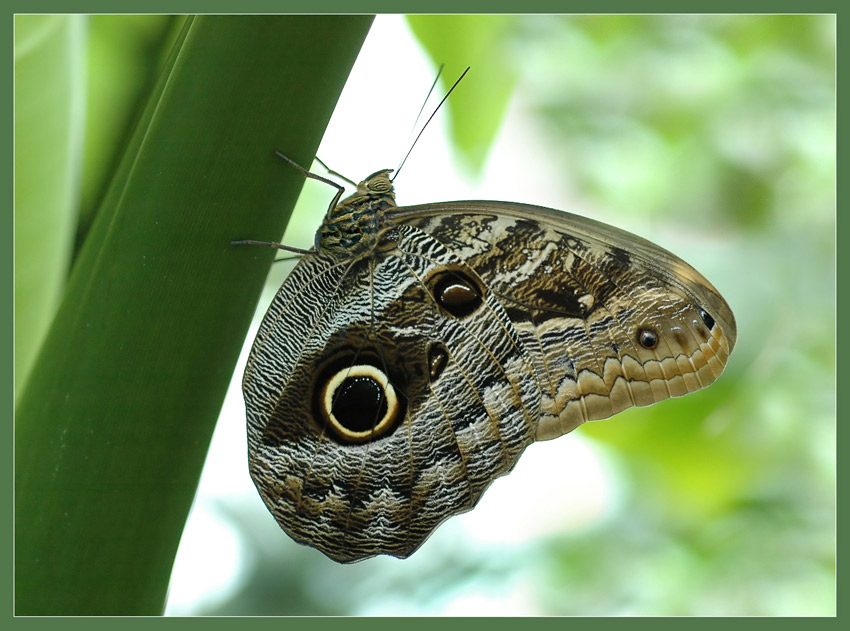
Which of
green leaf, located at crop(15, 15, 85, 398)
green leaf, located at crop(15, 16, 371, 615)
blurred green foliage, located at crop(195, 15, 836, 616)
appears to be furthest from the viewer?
blurred green foliage, located at crop(195, 15, 836, 616)

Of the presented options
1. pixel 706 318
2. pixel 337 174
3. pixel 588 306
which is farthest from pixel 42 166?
pixel 706 318

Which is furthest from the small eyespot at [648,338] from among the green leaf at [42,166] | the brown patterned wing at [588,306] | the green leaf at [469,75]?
the green leaf at [42,166]

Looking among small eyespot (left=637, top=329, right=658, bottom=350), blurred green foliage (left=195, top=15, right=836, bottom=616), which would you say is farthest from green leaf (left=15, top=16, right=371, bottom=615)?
blurred green foliage (left=195, top=15, right=836, bottom=616)

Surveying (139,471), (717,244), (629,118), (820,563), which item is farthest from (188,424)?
(820,563)

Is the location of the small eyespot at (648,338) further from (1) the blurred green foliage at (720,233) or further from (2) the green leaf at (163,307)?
(1) the blurred green foliage at (720,233)

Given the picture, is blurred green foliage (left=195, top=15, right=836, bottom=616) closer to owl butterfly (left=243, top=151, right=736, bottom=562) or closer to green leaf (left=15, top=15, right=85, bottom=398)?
owl butterfly (left=243, top=151, right=736, bottom=562)

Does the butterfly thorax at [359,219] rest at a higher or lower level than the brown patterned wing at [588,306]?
higher

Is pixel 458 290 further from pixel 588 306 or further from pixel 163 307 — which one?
pixel 163 307
